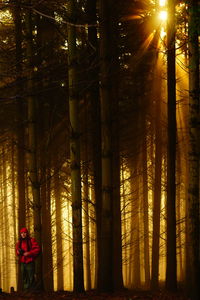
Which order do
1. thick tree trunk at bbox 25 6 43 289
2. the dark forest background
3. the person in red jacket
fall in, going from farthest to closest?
1. thick tree trunk at bbox 25 6 43 289
2. the person in red jacket
3. the dark forest background

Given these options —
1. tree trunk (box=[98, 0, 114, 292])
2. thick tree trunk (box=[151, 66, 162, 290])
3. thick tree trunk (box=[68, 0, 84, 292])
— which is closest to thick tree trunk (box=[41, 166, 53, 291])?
thick tree trunk (box=[151, 66, 162, 290])

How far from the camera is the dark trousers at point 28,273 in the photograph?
33.2ft

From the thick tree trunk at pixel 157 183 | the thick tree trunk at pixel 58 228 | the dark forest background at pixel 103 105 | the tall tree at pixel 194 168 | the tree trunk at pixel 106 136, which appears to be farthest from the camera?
the thick tree trunk at pixel 58 228

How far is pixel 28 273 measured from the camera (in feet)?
33.4

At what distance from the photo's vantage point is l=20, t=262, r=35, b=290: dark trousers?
1013 cm

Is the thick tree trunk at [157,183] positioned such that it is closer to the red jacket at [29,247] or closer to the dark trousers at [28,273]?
the dark trousers at [28,273]

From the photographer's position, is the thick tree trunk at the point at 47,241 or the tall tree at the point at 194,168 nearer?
the tall tree at the point at 194,168

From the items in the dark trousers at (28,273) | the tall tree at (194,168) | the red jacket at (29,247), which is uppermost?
the tall tree at (194,168)

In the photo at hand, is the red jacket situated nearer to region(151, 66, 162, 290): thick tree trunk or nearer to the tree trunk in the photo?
the tree trunk

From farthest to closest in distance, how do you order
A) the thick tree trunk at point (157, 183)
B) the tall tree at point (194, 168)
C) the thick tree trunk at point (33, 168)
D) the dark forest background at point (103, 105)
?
the thick tree trunk at point (157, 183), the thick tree trunk at point (33, 168), the dark forest background at point (103, 105), the tall tree at point (194, 168)

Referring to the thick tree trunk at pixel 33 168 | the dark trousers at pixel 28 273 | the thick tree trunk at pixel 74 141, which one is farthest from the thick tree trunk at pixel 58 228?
the thick tree trunk at pixel 74 141

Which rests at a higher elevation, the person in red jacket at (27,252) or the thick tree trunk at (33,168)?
the thick tree trunk at (33,168)

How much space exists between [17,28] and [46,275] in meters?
9.81

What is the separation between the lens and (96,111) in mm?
12570
